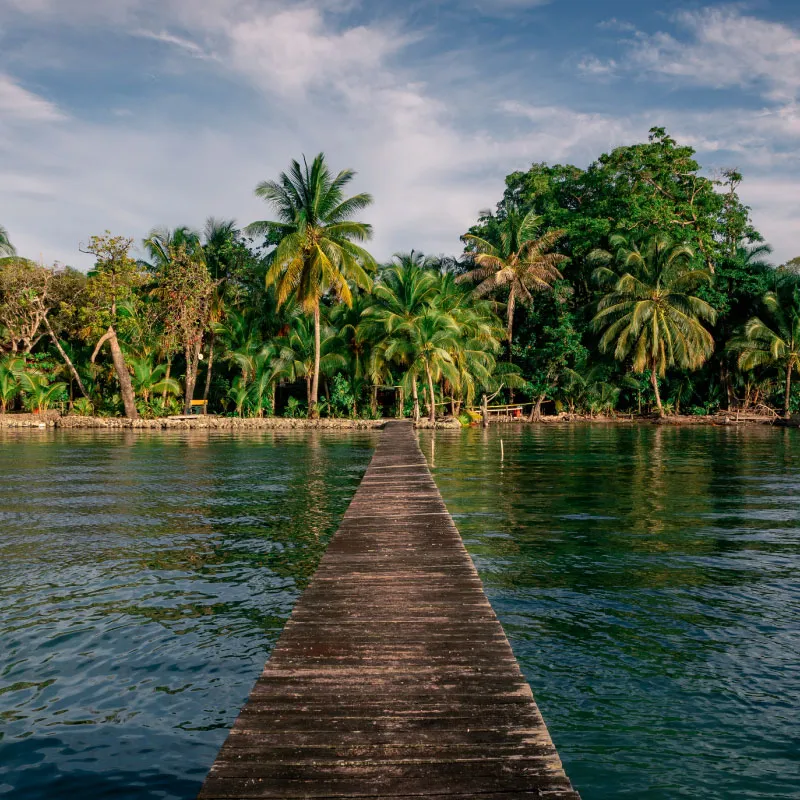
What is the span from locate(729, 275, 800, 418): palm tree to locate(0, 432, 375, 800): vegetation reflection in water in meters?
27.5

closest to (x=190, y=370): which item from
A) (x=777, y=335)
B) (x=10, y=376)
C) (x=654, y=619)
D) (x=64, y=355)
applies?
(x=64, y=355)

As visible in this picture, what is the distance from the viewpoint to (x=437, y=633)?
442cm

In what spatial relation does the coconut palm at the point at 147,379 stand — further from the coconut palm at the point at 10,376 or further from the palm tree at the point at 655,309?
the palm tree at the point at 655,309

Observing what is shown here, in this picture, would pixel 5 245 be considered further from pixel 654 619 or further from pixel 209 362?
pixel 654 619

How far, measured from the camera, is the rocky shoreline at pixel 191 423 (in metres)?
32.1

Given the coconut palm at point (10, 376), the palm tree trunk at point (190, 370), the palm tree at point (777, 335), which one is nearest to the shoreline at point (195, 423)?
the coconut palm at point (10, 376)

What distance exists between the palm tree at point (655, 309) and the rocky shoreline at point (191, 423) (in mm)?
9598

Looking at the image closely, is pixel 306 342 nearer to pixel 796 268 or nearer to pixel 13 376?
pixel 13 376

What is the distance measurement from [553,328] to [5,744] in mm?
35640

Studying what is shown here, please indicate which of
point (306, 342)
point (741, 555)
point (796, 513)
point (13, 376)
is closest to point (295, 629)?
point (741, 555)

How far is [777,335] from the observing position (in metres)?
35.5

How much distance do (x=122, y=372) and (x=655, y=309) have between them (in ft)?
81.9

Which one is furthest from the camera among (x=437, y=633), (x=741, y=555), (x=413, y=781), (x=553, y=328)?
(x=553, y=328)

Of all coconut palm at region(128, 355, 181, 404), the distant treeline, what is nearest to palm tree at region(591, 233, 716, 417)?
the distant treeline
